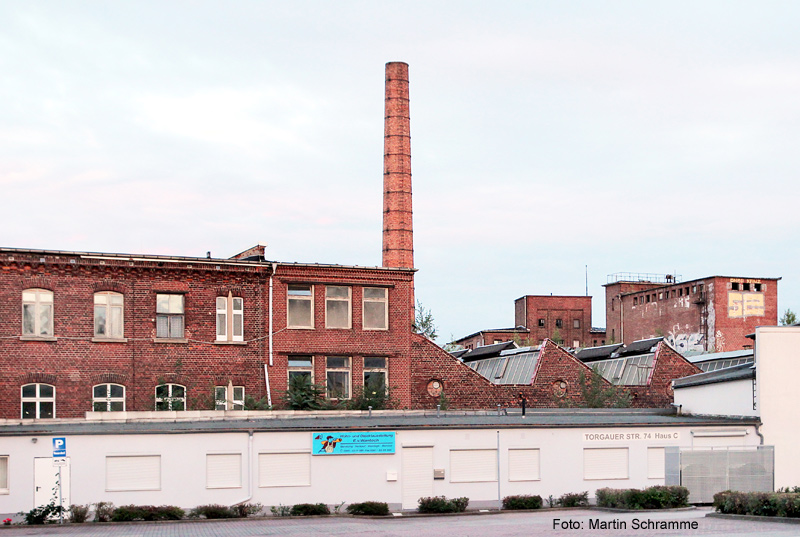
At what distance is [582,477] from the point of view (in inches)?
1503

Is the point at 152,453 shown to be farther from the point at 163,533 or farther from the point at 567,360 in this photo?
the point at 567,360

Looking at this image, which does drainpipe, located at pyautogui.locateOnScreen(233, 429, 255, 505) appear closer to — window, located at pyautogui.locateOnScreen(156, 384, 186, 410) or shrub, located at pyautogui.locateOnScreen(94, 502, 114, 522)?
shrub, located at pyautogui.locateOnScreen(94, 502, 114, 522)

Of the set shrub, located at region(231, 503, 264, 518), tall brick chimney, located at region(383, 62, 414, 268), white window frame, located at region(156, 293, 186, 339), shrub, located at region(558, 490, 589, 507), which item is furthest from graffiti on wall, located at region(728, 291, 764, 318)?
shrub, located at region(231, 503, 264, 518)

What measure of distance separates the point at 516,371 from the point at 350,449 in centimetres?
2484

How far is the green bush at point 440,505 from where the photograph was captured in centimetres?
3466

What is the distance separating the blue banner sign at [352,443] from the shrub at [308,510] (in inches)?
85.2

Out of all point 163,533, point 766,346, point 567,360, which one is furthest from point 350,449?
point 567,360

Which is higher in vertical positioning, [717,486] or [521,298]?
[521,298]

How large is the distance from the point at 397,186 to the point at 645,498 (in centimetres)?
3971

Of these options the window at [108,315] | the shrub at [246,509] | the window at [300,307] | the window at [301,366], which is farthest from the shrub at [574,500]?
the window at [108,315]

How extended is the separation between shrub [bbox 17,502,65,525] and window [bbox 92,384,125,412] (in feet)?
38.4

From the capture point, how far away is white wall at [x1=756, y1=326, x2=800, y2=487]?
3994cm

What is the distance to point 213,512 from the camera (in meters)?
32.9

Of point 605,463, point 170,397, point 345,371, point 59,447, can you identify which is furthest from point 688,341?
point 59,447
